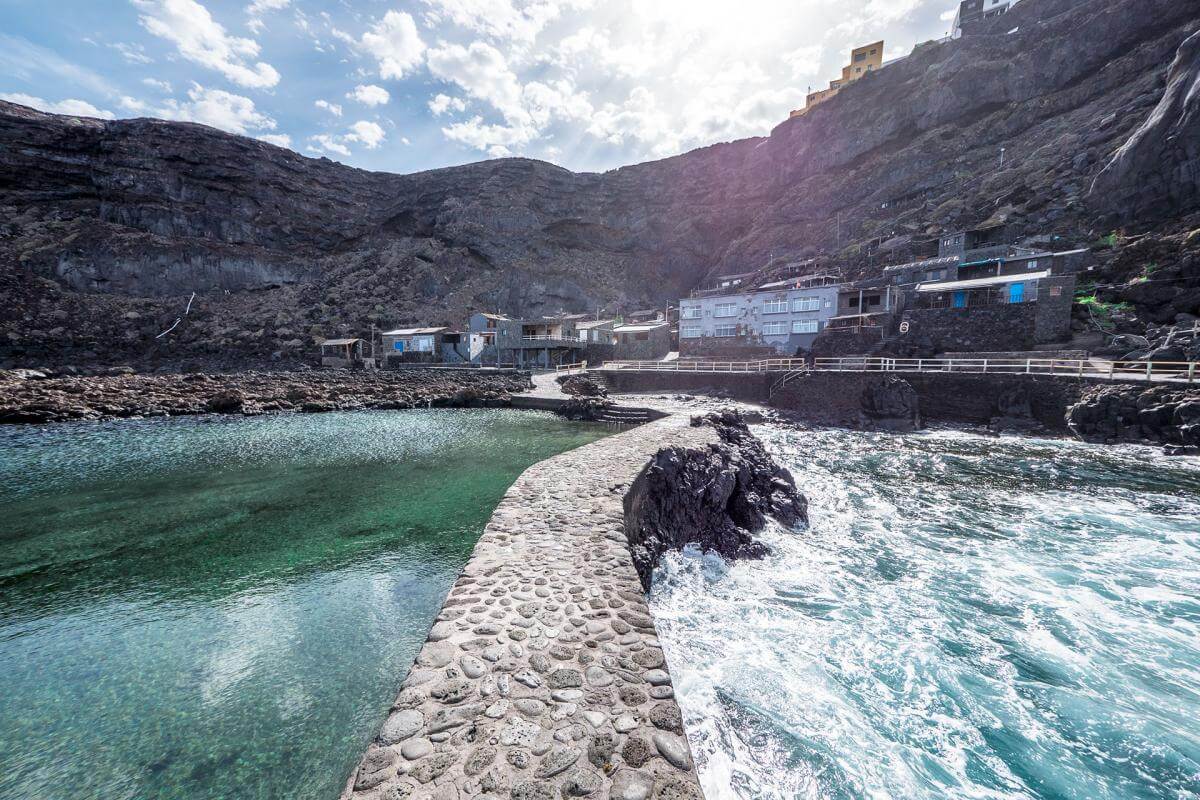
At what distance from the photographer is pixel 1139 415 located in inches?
840

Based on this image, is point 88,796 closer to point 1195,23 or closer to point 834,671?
point 834,671

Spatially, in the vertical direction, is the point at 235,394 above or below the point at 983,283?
below

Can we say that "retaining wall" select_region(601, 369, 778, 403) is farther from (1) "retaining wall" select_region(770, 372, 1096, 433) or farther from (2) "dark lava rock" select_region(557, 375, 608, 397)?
(2) "dark lava rock" select_region(557, 375, 608, 397)

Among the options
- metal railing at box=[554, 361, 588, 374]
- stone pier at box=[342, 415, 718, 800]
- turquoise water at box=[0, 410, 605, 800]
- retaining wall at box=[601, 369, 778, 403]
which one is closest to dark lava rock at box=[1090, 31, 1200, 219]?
retaining wall at box=[601, 369, 778, 403]

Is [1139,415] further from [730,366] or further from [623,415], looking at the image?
[623,415]

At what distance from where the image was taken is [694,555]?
1082cm

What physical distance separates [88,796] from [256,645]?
7.98 feet

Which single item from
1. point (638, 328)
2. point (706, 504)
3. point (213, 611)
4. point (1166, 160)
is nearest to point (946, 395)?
point (706, 504)

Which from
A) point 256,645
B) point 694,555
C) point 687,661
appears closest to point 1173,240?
point 694,555

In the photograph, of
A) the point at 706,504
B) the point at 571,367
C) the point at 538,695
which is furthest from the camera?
the point at 571,367

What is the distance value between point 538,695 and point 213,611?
731cm

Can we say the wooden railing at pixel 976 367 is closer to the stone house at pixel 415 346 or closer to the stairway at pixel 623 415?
the stairway at pixel 623 415

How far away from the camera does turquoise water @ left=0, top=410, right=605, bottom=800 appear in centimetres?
485

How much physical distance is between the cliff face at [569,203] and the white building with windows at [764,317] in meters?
15.6
